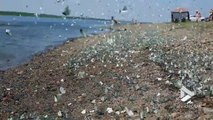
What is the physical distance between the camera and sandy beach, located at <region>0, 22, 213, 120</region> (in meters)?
12.0

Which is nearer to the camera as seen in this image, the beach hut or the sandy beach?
the sandy beach

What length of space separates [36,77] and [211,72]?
9272 mm

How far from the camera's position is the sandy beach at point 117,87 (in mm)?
11984

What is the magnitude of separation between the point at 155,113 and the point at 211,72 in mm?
5201

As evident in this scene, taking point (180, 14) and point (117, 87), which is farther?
point (180, 14)

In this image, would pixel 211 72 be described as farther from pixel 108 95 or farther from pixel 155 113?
pixel 155 113

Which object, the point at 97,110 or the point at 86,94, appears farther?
the point at 86,94

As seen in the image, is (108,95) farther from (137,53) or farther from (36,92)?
(137,53)

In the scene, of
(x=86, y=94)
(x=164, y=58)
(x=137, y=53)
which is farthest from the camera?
(x=137, y=53)

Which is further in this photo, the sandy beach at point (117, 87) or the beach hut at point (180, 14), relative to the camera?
the beach hut at point (180, 14)

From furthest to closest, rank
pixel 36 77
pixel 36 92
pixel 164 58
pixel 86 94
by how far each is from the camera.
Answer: pixel 36 77, pixel 164 58, pixel 36 92, pixel 86 94

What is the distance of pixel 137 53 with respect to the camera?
77.2ft

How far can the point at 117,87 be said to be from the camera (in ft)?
50.1

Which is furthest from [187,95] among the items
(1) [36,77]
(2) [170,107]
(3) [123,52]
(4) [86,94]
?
(3) [123,52]
